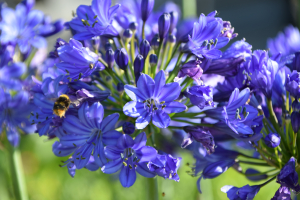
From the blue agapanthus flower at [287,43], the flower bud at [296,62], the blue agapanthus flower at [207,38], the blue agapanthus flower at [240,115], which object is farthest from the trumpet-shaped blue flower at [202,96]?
the blue agapanthus flower at [287,43]

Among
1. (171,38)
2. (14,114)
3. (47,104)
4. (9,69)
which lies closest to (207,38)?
(171,38)

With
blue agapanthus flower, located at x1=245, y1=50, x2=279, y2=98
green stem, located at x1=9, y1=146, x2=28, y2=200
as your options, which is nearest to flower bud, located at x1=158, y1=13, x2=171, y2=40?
blue agapanthus flower, located at x1=245, y1=50, x2=279, y2=98

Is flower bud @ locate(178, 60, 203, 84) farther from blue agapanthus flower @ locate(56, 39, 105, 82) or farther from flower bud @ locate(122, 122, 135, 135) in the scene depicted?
blue agapanthus flower @ locate(56, 39, 105, 82)

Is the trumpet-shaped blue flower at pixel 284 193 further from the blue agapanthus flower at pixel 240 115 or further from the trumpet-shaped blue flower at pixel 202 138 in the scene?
the trumpet-shaped blue flower at pixel 202 138

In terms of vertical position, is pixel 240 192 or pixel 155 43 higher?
pixel 155 43

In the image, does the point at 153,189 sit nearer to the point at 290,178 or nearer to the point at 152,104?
the point at 152,104

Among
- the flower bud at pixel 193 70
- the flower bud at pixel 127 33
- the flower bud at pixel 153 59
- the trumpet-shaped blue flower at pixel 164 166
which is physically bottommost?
the trumpet-shaped blue flower at pixel 164 166
